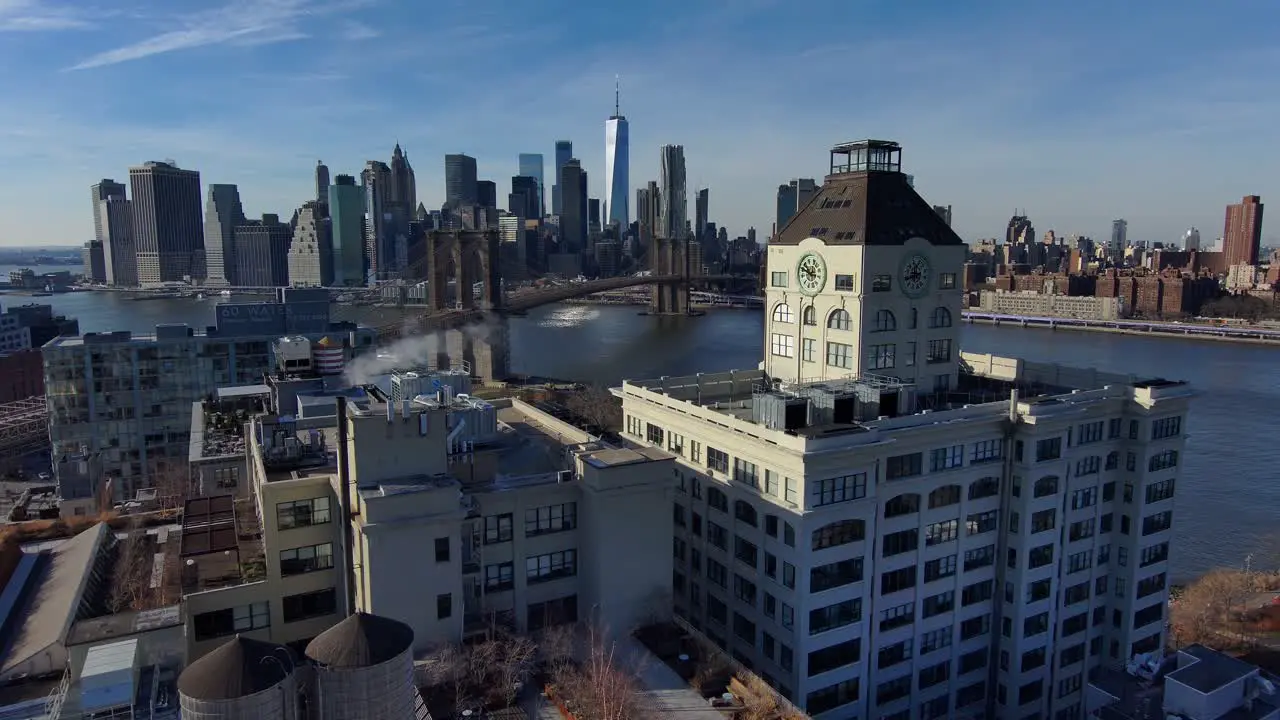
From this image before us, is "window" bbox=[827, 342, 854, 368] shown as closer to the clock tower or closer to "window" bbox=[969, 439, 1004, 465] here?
the clock tower

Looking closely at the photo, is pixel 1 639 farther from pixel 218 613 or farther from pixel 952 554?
pixel 952 554

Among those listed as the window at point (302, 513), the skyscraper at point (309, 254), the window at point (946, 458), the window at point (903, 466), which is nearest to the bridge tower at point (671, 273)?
the skyscraper at point (309, 254)

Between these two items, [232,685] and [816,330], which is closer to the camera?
[232,685]

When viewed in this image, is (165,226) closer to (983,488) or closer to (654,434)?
(654,434)

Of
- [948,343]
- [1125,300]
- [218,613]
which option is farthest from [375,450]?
[1125,300]

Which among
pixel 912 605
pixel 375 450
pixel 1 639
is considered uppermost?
pixel 375 450

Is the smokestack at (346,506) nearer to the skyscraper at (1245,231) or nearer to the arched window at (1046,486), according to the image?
the arched window at (1046,486)
